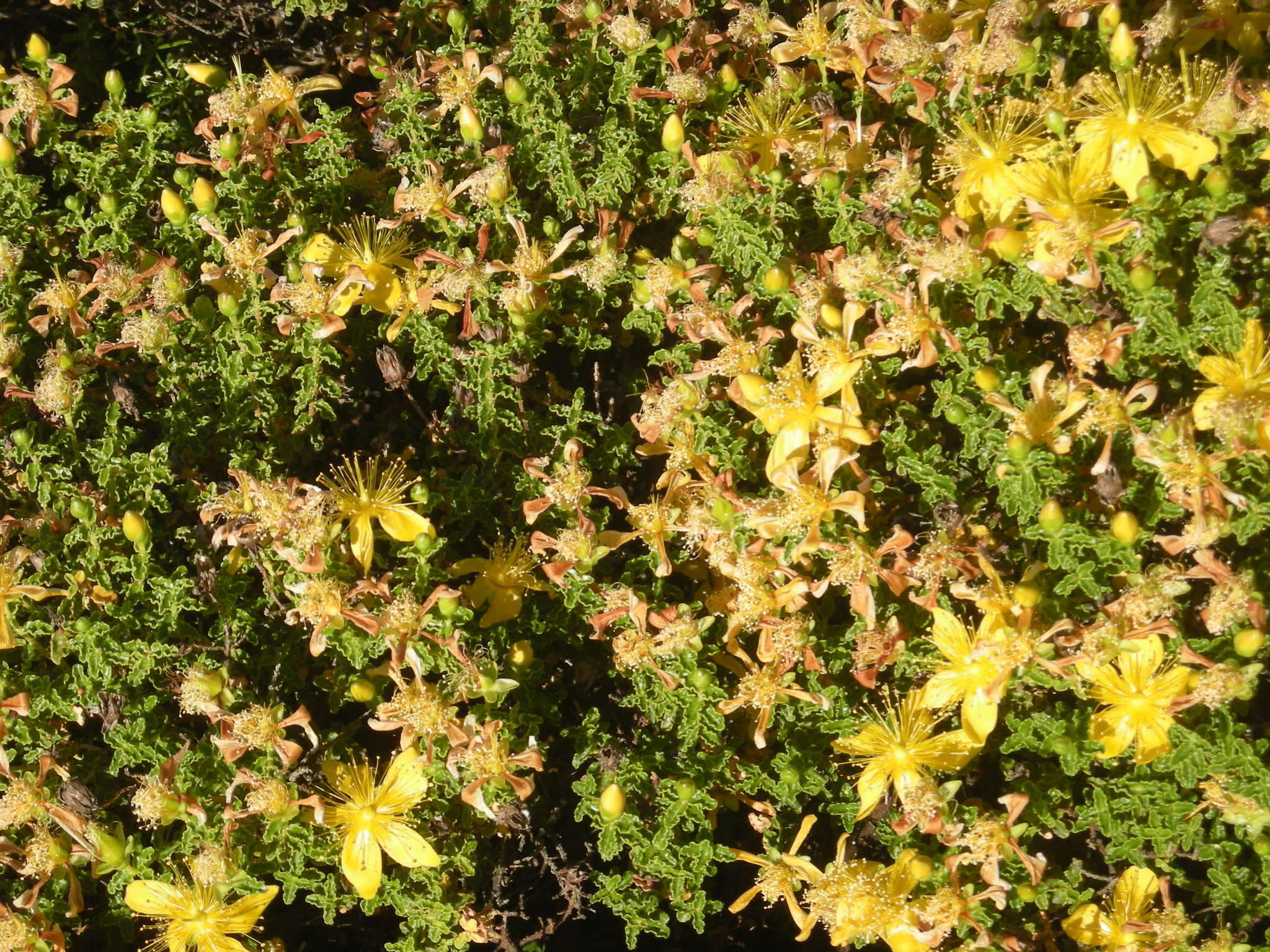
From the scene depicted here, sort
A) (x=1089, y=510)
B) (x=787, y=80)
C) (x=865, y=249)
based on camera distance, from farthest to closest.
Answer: (x=787, y=80)
(x=865, y=249)
(x=1089, y=510)

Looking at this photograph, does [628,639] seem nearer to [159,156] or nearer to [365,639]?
[365,639]

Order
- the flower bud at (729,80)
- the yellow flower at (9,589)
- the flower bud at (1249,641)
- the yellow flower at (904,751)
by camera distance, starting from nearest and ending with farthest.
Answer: the flower bud at (1249,641) < the yellow flower at (904,751) < the yellow flower at (9,589) < the flower bud at (729,80)

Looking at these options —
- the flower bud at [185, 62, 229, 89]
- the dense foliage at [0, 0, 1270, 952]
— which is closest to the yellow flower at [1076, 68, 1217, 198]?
the dense foliage at [0, 0, 1270, 952]

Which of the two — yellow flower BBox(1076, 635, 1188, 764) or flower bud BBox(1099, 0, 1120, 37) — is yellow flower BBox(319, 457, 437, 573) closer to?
yellow flower BBox(1076, 635, 1188, 764)

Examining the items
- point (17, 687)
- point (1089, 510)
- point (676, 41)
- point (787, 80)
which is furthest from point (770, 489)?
point (17, 687)

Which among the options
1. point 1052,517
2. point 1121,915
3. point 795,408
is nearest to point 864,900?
point 1121,915

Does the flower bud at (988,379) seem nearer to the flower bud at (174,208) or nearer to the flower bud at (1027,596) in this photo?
the flower bud at (1027,596)

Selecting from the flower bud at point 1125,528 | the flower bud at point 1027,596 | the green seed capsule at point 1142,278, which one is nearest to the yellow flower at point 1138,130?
the green seed capsule at point 1142,278
